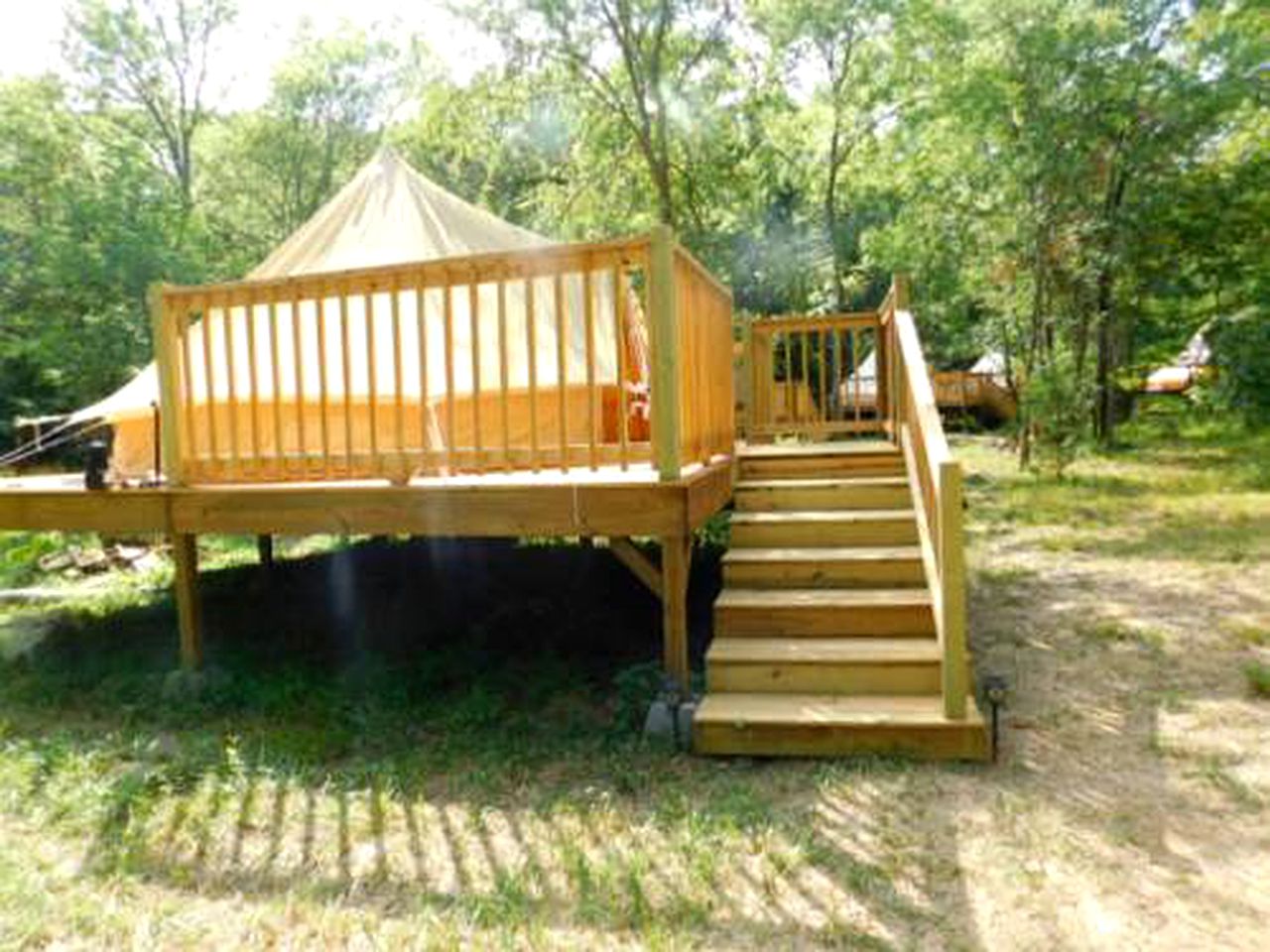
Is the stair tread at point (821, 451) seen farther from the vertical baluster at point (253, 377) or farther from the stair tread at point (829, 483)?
the vertical baluster at point (253, 377)

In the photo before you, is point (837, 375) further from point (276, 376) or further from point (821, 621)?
point (276, 376)

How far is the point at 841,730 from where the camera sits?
11.0 feet

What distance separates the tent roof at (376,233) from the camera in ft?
20.1

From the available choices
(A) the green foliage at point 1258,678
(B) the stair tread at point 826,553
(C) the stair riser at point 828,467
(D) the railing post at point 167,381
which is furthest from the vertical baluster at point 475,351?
(A) the green foliage at point 1258,678

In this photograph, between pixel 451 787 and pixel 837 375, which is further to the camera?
pixel 837 375

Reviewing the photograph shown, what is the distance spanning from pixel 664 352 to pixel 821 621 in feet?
4.87

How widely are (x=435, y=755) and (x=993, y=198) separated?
1081 centimetres

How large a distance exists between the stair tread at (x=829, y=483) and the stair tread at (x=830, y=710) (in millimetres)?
1717

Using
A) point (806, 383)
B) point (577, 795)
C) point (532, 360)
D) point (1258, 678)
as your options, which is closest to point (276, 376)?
point (532, 360)

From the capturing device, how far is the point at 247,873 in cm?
271

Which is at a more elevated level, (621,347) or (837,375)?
(837,375)

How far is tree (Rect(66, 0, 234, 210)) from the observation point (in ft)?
65.2

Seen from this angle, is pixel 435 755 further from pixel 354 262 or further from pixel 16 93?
pixel 16 93

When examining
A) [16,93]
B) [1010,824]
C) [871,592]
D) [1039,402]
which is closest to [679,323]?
[871,592]
